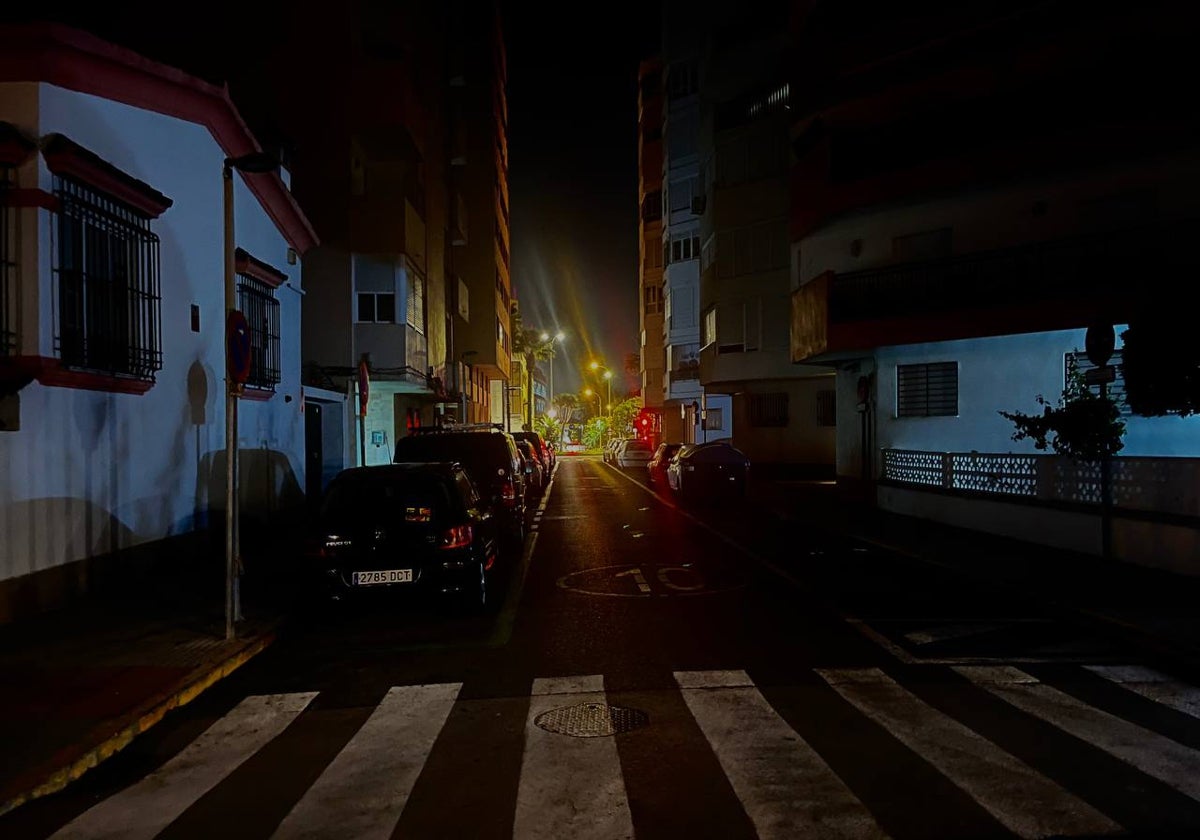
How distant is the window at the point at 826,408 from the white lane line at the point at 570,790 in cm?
2812

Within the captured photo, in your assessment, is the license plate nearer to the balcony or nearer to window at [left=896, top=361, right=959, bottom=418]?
the balcony

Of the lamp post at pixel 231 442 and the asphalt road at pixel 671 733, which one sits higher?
the lamp post at pixel 231 442

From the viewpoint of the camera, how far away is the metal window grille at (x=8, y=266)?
8906mm

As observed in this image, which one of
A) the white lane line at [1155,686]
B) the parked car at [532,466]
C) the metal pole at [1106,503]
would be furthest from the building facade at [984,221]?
the parked car at [532,466]

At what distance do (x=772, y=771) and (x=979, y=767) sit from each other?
118 centimetres

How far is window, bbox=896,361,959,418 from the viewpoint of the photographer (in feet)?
69.6

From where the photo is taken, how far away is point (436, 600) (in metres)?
9.16

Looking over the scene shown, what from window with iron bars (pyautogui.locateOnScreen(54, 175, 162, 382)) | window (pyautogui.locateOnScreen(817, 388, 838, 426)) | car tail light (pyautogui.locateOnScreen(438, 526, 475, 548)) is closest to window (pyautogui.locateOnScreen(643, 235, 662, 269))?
window (pyautogui.locateOnScreen(817, 388, 838, 426))

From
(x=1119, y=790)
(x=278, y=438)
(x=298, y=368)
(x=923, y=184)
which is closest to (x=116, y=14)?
(x=298, y=368)

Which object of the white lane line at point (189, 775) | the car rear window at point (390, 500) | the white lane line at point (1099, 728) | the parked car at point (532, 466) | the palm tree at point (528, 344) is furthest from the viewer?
the palm tree at point (528, 344)

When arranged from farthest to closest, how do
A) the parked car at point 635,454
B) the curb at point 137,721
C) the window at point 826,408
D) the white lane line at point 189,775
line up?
the parked car at point 635,454 → the window at point 826,408 → the curb at point 137,721 → the white lane line at point 189,775

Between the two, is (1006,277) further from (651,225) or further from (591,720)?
(651,225)

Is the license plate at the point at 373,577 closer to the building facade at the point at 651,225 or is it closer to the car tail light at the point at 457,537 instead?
the car tail light at the point at 457,537

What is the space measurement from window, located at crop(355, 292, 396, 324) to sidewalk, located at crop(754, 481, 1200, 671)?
1377cm
